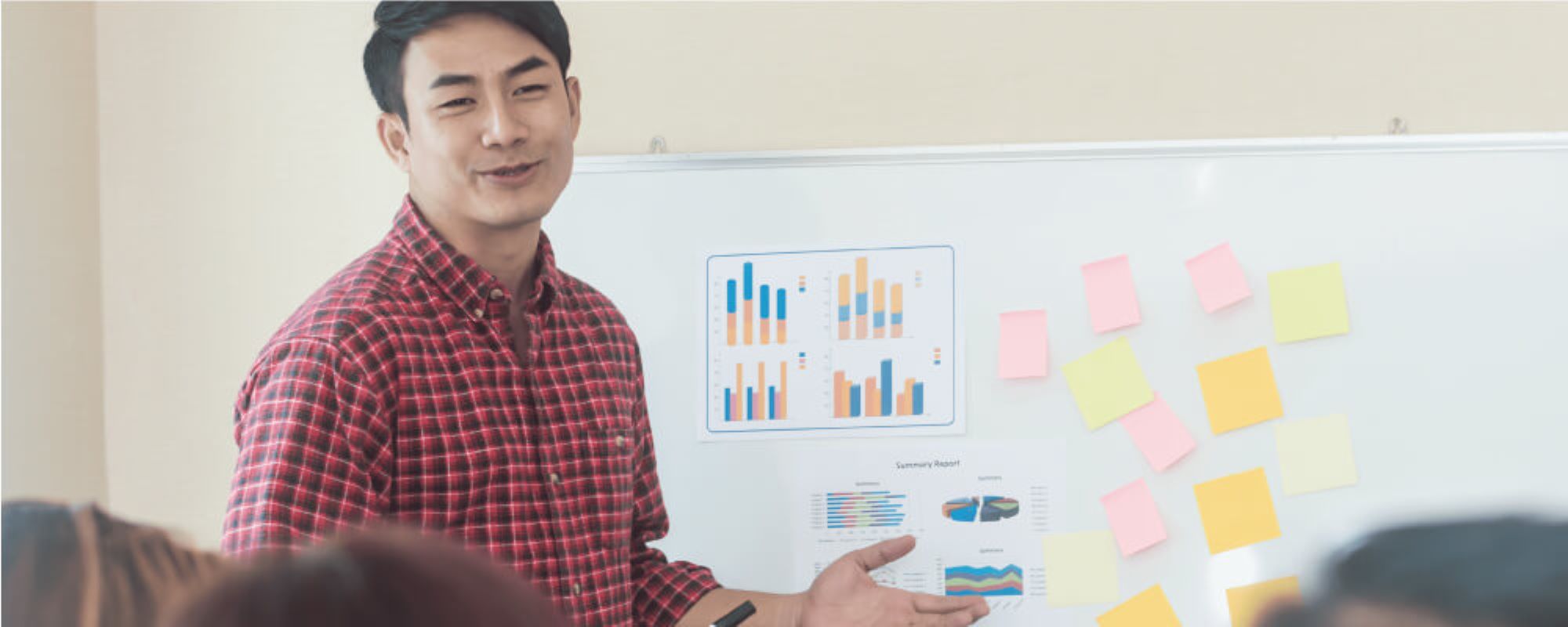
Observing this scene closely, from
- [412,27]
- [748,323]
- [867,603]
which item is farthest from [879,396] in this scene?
[412,27]

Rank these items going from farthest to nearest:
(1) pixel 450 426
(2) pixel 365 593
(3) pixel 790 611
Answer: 1. (3) pixel 790 611
2. (1) pixel 450 426
3. (2) pixel 365 593

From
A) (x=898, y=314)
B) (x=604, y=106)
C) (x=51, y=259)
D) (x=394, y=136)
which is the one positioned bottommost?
(x=898, y=314)

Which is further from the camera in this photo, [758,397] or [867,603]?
[758,397]

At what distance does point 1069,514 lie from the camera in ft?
6.09

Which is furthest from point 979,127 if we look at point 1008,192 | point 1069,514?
point 1069,514

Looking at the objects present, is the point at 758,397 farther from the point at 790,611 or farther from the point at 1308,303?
the point at 1308,303

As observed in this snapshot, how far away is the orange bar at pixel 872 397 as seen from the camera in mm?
1890

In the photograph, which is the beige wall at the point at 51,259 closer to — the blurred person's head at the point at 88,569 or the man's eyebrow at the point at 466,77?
the man's eyebrow at the point at 466,77

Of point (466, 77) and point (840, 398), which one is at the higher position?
point (466, 77)

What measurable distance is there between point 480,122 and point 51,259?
1002 mm

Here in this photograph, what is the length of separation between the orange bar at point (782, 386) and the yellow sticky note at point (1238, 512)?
63 cm

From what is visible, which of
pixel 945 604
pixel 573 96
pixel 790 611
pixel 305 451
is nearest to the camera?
pixel 305 451

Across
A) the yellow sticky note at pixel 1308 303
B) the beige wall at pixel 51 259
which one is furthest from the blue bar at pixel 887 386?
the beige wall at pixel 51 259

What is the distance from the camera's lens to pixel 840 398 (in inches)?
74.7
